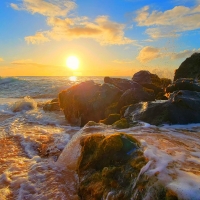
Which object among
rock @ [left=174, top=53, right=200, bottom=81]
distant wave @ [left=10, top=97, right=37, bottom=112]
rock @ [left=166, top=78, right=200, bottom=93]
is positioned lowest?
distant wave @ [left=10, top=97, right=37, bottom=112]

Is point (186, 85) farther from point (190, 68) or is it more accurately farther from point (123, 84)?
point (190, 68)

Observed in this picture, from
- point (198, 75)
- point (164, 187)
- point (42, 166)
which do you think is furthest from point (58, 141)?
point (198, 75)

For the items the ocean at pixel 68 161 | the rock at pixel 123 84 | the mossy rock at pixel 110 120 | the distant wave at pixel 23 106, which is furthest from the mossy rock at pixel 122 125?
the distant wave at pixel 23 106

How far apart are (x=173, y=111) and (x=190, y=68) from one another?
810 centimetres

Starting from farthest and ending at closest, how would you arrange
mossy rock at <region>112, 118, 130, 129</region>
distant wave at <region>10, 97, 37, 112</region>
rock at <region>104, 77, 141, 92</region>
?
distant wave at <region>10, 97, 37, 112</region>, rock at <region>104, 77, 141, 92</region>, mossy rock at <region>112, 118, 130, 129</region>

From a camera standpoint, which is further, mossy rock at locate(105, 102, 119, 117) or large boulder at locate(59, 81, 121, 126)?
large boulder at locate(59, 81, 121, 126)

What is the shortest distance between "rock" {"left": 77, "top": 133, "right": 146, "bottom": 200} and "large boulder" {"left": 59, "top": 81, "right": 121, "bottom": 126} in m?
5.27

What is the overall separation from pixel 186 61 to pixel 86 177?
1217cm

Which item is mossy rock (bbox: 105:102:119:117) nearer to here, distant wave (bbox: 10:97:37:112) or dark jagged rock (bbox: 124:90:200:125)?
dark jagged rock (bbox: 124:90:200:125)

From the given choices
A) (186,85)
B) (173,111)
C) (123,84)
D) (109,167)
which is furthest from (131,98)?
(109,167)

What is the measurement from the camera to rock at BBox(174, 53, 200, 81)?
13219 millimetres

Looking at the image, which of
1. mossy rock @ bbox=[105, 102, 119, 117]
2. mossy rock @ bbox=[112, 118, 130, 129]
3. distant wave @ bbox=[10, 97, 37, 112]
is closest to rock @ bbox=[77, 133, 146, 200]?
mossy rock @ bbox=[112, 118, 130, 129]

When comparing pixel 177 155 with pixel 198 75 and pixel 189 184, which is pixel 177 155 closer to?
pixel 189 184

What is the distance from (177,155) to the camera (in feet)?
12.1
